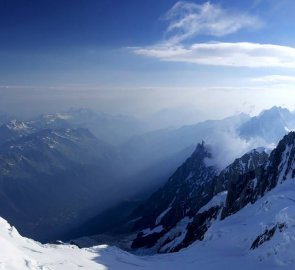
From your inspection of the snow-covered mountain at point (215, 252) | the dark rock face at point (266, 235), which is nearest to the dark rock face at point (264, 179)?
the snow-covered mountain at point (215, 252)

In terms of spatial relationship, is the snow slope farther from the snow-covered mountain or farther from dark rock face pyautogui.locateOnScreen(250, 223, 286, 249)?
dark rock face pyautogui.locateOnScreen(250, 223, 286, 249)

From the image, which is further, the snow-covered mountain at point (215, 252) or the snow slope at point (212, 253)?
the snow-covered mountain at point (215, 252)

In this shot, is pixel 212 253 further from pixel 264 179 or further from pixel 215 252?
pixel 264 179

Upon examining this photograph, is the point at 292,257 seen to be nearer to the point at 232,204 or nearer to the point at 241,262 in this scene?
the point at 241,262

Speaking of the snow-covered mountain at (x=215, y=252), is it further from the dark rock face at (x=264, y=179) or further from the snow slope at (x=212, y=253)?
the dark rock face at (x=264, y=179)

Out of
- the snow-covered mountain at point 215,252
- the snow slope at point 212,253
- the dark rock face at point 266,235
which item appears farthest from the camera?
the dark rock face at point 266,235

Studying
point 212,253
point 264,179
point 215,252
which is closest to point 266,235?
point 215,252

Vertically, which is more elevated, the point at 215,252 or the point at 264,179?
the point at 264,179

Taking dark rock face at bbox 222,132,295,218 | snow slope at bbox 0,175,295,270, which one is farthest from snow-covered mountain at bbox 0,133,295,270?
dark rock face at bbox 222,132,295,218

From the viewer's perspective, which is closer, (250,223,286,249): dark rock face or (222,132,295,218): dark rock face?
(250,223,286,249): dark rock face

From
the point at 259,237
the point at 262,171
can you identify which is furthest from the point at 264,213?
the point at 262,171
